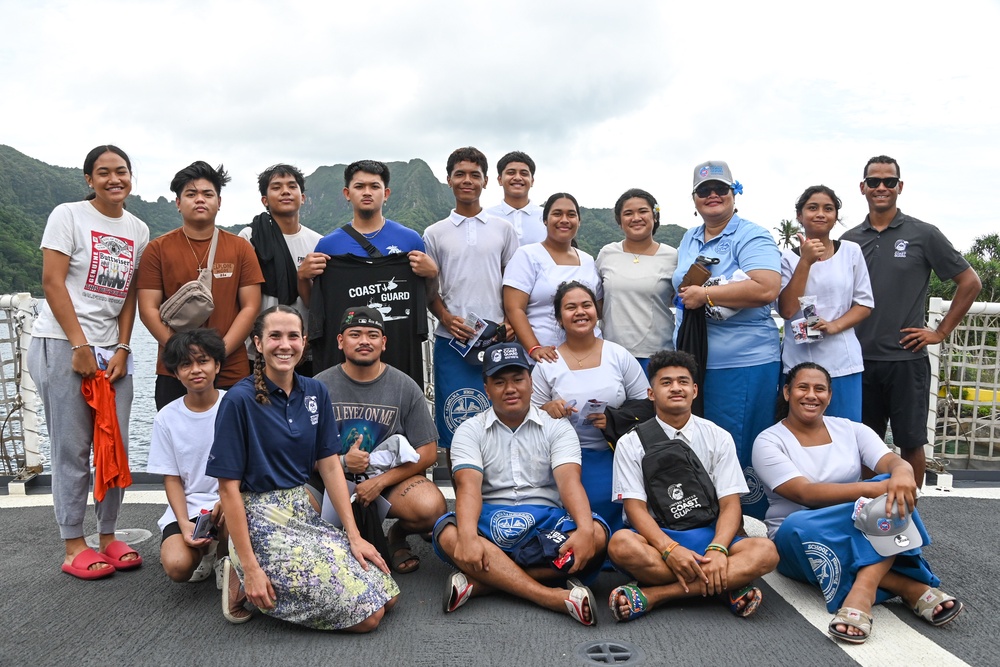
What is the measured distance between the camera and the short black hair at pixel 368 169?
13.2 feet

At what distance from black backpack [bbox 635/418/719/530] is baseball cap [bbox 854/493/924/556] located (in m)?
0.59

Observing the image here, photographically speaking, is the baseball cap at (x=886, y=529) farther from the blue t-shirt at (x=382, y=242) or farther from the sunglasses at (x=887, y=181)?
the blue t-shirt at (x=382, y=242)

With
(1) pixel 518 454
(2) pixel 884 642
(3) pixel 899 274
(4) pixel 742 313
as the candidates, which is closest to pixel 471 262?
(1) pixel 518 454

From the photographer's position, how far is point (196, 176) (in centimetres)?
377

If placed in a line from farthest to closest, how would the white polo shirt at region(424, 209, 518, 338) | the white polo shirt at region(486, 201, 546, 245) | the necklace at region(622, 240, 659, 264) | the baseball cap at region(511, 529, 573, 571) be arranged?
the white polo shirt at region(486, 201, 546, 245) → the white polo shirt at region(424, 209, 518, 338) → the necklace at region(622, 240, 659, 264) → the baseball cap at region(511, 529, 573, 571)

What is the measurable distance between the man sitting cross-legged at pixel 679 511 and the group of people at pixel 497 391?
1 centimetres

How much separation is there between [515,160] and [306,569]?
2.98 meters

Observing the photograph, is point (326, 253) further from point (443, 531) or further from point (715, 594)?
point (715, 594)

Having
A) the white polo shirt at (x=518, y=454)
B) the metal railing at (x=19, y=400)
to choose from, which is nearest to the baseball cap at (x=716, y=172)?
→ the white polo shirt at (x=518, y=454)

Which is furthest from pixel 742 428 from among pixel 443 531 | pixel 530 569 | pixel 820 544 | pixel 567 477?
pixel 443 531

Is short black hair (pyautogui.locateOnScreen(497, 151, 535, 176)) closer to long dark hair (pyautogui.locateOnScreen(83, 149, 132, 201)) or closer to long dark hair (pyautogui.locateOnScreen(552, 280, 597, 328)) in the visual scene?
long dark hair (pyautogui.locateOnScreen(552, 280, 597, 328))

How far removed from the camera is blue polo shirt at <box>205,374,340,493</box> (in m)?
2.86

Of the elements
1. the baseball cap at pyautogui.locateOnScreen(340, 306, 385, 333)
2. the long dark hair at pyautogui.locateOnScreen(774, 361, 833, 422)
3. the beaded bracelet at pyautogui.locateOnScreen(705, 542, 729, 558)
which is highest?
the baseball cap at pyautogui.locateOnScreen(340, 306, 385, 333)

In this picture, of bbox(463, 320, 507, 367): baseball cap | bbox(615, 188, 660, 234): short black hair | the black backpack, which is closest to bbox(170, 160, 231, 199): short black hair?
bbox(463, 320, 507, 367): baseball cap
